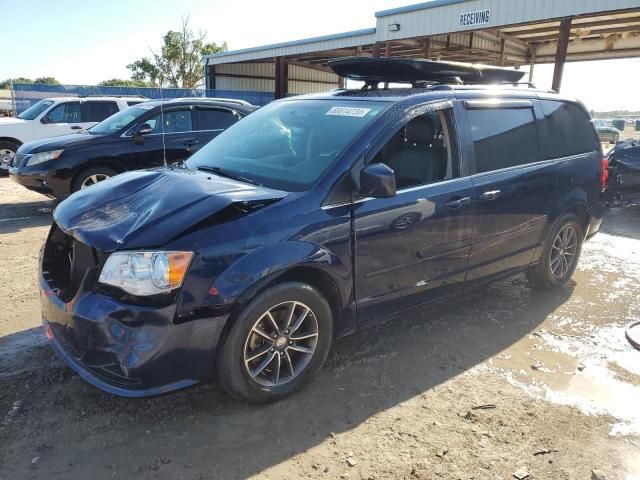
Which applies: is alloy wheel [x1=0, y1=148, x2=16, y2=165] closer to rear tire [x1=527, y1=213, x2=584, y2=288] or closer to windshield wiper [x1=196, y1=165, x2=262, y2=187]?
windshield wiper [x1=196, y1=165, x2=262, y2=187]

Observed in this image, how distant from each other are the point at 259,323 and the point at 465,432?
1274 mm

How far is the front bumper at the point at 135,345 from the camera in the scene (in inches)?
94.7

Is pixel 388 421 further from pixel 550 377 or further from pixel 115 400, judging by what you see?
pixel 115 400

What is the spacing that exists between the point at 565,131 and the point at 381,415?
10.8ft

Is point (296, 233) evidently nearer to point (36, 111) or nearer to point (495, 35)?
point (36, 111)

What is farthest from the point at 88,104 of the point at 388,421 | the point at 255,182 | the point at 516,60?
the point at 516,60

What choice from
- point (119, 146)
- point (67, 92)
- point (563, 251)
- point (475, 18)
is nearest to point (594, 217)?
point (563, 251)

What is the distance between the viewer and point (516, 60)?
73.7 ft

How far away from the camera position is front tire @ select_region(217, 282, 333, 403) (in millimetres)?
2631

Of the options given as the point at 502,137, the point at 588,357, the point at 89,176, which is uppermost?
the point at 502,137

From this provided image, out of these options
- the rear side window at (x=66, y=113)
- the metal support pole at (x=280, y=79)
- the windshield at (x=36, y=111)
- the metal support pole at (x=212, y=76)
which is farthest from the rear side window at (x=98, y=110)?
the metal support pole at (x=212, y=76)

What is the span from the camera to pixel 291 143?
3453mm

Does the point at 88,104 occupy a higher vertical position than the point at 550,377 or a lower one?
higher

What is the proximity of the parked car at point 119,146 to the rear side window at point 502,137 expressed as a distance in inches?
192
